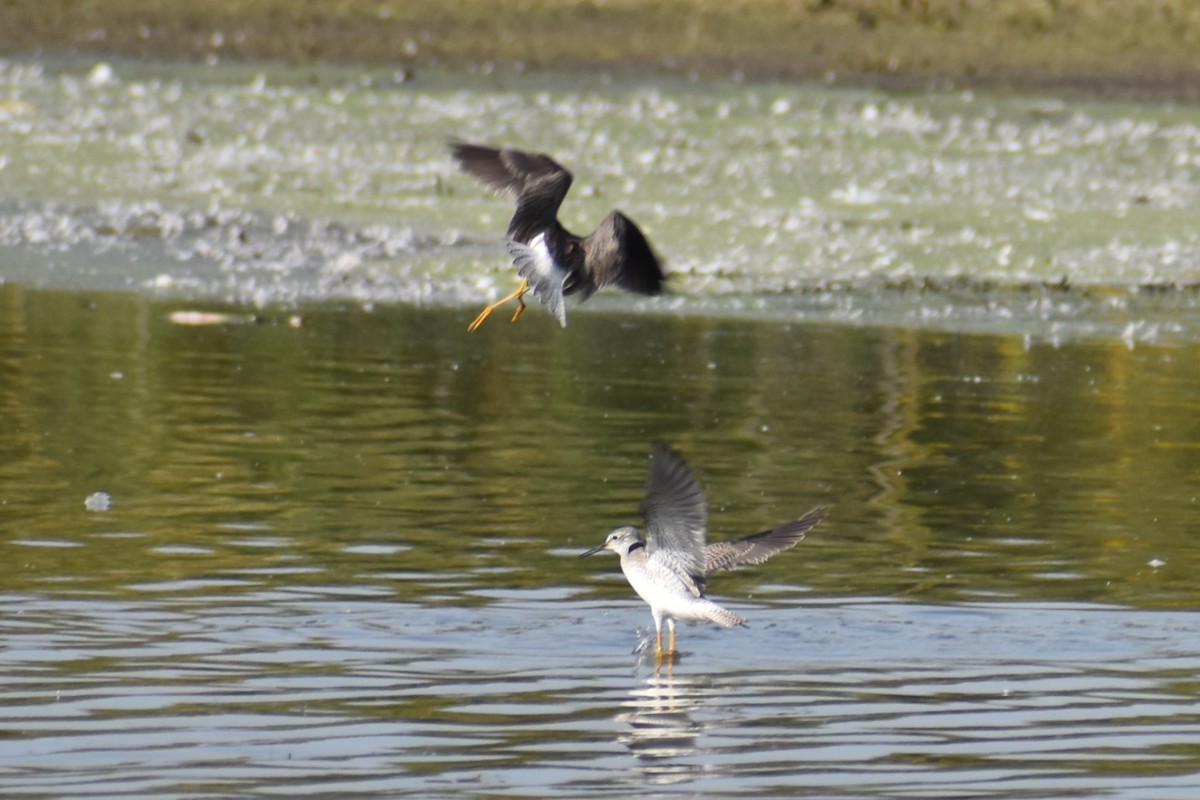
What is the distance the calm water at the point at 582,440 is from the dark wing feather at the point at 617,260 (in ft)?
3.30

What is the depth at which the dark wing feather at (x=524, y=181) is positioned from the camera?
9.41 metres

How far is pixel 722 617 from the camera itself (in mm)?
7617

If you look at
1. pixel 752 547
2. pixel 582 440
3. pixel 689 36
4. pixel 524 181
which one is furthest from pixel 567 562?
pixel 689 36

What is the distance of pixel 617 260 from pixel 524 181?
0.48m

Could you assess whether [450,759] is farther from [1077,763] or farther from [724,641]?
[724,641]

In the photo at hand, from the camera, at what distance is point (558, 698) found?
22.7 ft

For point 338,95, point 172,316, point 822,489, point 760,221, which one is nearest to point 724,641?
point 822,489

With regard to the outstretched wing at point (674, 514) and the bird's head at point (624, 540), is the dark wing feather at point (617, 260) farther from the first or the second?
the outstretched wing at point (674, 514)

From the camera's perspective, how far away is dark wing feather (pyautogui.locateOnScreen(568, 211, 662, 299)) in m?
9.46

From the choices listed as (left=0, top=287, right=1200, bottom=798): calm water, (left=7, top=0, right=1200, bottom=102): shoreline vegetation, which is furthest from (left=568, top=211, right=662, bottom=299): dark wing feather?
(left=7, top=0, right=1200, bottom=102): shoreline vegetation

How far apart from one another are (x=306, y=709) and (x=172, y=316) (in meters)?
9.21

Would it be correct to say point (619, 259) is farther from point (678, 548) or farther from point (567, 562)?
point (678, 548)

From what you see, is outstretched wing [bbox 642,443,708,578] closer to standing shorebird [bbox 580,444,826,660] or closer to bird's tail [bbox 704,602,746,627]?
standing shorebird [bbox 580,444,826,660]

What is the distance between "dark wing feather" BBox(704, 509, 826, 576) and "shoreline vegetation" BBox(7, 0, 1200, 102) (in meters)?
15.9
